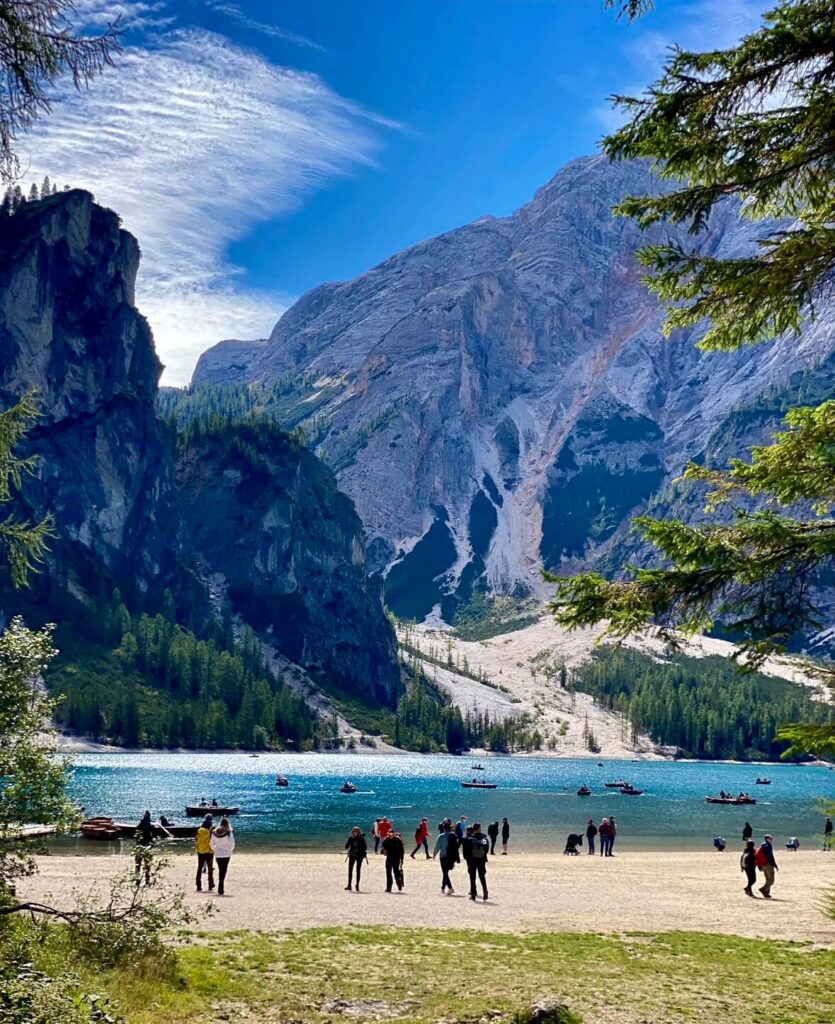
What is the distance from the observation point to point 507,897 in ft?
126

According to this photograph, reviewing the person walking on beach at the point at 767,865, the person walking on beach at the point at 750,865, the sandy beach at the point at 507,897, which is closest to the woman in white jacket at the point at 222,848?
the sandy beach at the point at 507,897

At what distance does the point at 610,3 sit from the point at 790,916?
115ft

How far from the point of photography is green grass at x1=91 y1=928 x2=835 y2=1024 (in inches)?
703

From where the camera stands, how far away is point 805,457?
12.5 metres

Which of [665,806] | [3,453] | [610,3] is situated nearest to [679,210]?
[610,3]

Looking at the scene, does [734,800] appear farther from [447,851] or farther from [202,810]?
[447,851]

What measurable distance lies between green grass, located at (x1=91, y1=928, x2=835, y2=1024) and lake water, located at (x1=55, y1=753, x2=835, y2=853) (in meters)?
42.4

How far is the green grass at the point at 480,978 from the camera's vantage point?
17859mm

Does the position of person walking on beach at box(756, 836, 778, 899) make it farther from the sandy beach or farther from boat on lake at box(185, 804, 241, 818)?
boat on lake at box(185, 804, 241, 818)

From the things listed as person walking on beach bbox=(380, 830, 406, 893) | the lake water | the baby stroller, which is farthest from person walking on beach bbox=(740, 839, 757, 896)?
the lake water

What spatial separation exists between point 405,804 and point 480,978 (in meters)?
99.8

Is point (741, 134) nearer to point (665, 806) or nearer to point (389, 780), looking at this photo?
point (665, 806)

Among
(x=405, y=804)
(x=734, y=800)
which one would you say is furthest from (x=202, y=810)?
(x=734, y=800)

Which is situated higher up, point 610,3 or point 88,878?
point 610,3
